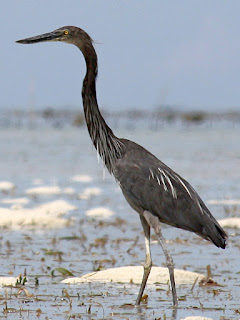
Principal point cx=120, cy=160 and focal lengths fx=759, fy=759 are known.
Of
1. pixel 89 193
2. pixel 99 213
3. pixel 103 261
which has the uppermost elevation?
pixel 89 193

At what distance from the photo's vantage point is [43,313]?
18.9 ft

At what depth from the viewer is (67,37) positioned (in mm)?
6812

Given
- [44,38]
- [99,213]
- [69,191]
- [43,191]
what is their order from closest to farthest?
1. [44,38]
2. [99,213]
3. [43,191]
4. [69,191]

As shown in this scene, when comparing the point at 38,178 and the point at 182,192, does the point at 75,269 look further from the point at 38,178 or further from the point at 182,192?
the point at 38,178

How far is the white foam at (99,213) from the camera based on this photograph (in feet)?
37.7

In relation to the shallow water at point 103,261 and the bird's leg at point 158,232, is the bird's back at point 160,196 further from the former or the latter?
the shallow water at point 103,261

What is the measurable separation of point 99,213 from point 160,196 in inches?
208

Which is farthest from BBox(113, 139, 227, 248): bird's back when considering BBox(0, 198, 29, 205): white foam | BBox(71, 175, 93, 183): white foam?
BBox(71, 175, 93, 183): white foam

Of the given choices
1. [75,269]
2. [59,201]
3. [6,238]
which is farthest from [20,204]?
[75,269]

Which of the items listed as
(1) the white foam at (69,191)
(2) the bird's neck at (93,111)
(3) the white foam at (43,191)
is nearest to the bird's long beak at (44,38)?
(2) the bird's neck at (93,111)

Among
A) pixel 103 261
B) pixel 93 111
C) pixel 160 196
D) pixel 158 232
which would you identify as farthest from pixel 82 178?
pixel 158 232

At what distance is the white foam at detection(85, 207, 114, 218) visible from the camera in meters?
11.5

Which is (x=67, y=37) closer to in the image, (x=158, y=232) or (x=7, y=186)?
(x=158, y=232)

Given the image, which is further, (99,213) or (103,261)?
(99,213)
